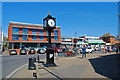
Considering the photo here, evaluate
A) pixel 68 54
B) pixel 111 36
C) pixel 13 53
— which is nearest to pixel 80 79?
pixel 68 54

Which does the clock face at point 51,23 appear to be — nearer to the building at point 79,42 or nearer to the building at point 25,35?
the building at point 25,35

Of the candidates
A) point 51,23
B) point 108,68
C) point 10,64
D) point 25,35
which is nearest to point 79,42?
point 25,35

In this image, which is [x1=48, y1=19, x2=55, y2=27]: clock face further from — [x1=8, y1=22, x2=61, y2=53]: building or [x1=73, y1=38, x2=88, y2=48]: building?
[x1=73, y1=38, x2=88, y2=48]: building

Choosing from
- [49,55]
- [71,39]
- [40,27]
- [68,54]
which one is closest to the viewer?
[49,55]

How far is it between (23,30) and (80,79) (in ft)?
150

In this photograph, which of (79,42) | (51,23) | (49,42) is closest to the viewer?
(49,42)

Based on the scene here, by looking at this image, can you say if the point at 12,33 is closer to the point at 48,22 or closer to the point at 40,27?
the point at 40,27

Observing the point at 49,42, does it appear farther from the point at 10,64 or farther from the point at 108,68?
the point at 10,64

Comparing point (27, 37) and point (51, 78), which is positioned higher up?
point (27, 37)

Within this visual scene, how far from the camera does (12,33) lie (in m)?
46.8

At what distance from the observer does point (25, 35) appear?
4950 centimetres

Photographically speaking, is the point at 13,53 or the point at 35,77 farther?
the point at 13,53

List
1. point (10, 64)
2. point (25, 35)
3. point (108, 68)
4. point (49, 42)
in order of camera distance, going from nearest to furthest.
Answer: point (108, 68) → point (49, 42) → point (10, 64) → point (25, 35)

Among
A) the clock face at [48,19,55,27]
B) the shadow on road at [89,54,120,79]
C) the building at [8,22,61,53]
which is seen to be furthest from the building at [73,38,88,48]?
the clock face at [48,19,55,27]
